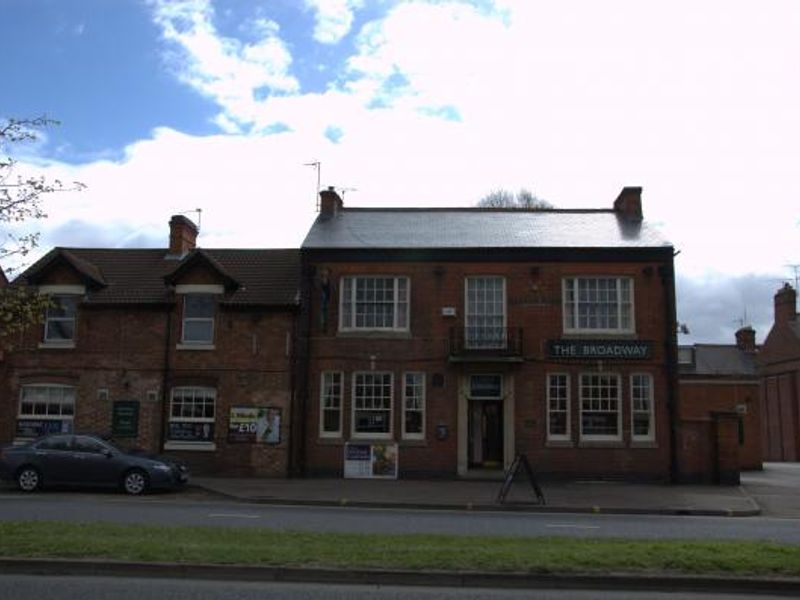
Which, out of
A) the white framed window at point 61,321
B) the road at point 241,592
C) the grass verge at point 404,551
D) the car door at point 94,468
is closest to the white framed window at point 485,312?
the car door at point 94,468

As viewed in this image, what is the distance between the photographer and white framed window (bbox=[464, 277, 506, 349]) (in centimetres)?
2630

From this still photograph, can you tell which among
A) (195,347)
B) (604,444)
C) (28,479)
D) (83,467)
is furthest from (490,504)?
(195,347)

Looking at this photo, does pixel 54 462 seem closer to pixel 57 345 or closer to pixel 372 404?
pixel 57 345

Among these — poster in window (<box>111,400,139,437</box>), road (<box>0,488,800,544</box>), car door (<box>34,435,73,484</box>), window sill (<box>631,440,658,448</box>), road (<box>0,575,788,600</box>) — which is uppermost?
poster in window (<box>111,400,139,437</box>)

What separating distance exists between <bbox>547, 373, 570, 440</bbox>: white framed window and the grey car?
11.2 m

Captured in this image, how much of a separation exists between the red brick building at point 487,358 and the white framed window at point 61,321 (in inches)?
297

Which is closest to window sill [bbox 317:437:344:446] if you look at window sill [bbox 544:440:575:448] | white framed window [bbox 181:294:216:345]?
white framed window [bbox 181:294:216:345]

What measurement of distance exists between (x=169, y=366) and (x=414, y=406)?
25.5 feet

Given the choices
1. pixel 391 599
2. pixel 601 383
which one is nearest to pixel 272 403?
pixel 601 383

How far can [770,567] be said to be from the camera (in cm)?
968

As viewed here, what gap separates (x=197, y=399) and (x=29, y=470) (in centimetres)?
633

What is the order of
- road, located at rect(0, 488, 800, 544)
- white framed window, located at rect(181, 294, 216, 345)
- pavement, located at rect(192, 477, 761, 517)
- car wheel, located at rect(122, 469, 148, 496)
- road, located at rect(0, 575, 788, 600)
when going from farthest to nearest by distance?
white framed window, located at rect(181, 294, 216, 345) < car wheel, located at rect(122, 469, 148, 496) < pavement, located at rect(192, 477, 761, 517) < road, located at rect(0, 488, 800, 544) < road, located at rect(0, 575, 788, 600)

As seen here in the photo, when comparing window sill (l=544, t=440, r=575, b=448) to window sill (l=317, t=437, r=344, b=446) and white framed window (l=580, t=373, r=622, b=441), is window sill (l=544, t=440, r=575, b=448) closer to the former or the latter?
white framed window (l=580, t=373, r=622, b=441)

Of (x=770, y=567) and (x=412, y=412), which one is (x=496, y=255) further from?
(x=770, y=567)
